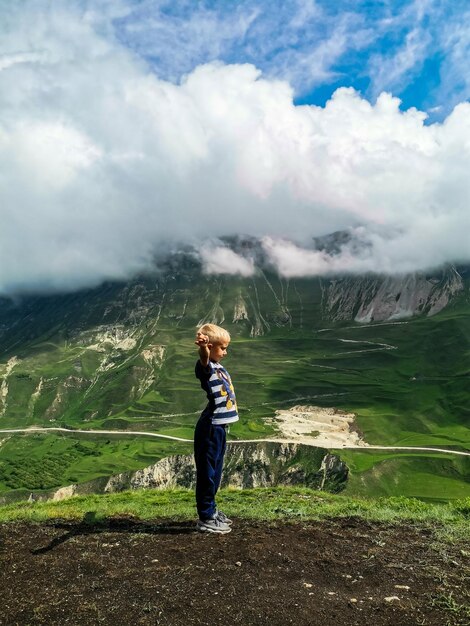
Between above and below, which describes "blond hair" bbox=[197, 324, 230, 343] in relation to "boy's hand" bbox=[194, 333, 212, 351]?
above

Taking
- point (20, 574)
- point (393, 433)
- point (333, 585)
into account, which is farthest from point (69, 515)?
point (393, 433)

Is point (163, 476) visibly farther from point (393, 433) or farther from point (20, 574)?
point (20, 574)

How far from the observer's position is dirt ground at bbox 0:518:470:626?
7629 mm

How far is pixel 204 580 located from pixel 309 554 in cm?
264

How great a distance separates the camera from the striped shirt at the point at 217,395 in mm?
12016

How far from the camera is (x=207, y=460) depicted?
12.1 metres

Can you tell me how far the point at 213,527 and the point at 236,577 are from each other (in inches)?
120

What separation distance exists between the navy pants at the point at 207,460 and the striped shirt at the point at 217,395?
241 mm

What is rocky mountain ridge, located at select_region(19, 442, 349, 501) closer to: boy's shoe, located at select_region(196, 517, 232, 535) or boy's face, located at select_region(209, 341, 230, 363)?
boy's shoe, located at select_region(196, 517, 232, 535)

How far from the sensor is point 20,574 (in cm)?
960

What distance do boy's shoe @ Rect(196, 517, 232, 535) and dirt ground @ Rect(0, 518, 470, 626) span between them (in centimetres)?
34

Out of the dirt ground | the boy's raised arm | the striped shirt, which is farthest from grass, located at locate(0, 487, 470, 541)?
the boy's raised arm

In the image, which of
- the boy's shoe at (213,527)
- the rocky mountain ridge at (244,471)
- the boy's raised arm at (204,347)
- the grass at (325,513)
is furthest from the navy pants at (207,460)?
the rocky mountain ridge at (244,471)

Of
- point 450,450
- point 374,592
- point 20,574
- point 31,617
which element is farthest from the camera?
point 450,450
